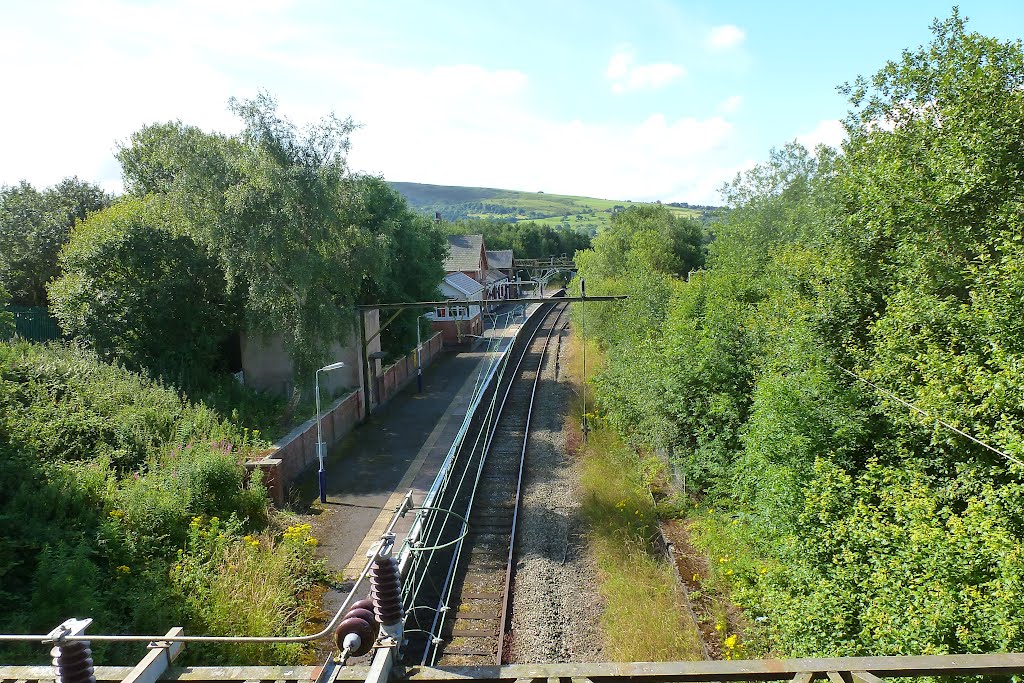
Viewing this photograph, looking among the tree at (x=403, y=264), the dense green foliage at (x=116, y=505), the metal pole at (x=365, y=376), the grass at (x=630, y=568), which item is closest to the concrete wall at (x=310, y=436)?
the metal pole at (x=365, y=376)

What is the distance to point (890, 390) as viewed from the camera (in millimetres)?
9422

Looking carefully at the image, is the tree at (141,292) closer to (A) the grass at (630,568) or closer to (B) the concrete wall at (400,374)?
(B) the concrete wall at (400,374)

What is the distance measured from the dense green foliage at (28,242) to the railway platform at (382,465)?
13349mm

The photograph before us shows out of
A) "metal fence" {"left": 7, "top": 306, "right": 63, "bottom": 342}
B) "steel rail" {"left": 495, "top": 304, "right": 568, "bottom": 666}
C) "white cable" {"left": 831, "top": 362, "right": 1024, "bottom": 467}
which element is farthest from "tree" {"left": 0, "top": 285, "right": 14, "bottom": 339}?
"white cable" {"left": 831, "top": 362, "right": 1024, "bottom": 467}

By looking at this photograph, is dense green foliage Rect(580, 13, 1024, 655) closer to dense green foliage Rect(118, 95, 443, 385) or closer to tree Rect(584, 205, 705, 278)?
dense green foliage Rect(118, 95, 443, 385)

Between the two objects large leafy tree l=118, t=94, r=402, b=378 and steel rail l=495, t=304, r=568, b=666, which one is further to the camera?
large leafy tree l=118, t=94, r=402, b=378

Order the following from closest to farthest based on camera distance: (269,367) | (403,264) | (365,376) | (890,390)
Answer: (890,390), (269,367), (365,376), (403,264)

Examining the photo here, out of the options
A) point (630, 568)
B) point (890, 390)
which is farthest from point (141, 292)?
point (890, 390)

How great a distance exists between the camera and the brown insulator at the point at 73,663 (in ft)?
10.7

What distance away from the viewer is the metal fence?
18609 millimetres

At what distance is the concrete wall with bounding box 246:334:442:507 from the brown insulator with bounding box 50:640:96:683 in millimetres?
11664

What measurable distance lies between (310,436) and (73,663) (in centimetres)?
1512

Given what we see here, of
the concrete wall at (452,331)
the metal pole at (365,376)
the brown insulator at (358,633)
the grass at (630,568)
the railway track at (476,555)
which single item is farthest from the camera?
the concrete wall at (452,331)

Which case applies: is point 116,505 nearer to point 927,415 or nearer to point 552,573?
point 552,573
